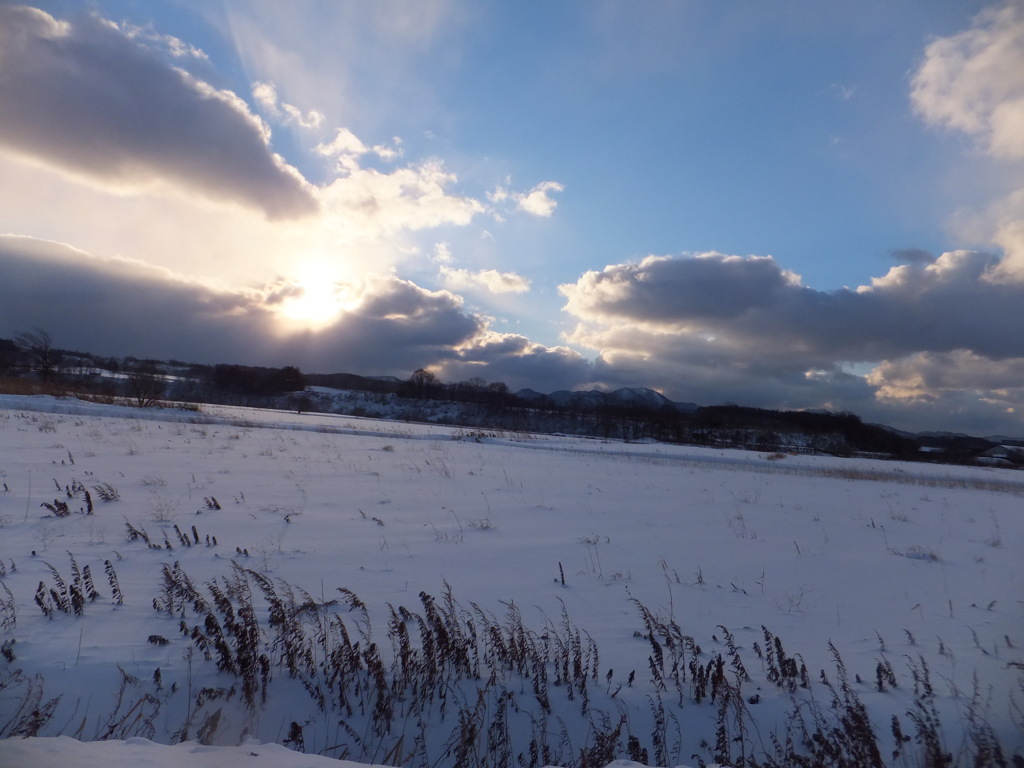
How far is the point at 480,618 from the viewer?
4.82m

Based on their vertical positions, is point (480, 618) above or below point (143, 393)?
below

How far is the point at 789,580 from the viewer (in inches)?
252

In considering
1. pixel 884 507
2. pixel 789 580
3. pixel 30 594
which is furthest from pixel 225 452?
pixel 884 507

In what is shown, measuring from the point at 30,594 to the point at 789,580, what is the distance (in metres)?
8.41

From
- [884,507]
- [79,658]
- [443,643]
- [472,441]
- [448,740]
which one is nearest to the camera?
[448,740]

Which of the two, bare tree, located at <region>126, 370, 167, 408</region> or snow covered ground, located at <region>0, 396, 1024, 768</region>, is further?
bare tree, located at <region>126, 370, 167, 408</region>

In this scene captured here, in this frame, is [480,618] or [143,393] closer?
[480,618]

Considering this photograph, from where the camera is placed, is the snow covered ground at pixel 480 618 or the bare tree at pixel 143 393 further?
the bare tree at pixel 143 393

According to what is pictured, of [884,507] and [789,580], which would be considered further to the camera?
[884,507]

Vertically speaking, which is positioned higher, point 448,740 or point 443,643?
point 443,643

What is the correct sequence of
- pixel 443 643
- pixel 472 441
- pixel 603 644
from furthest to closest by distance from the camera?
pixel 472 441 < pixel 603 644 < pixel 443 643

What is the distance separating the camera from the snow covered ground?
3.31 m

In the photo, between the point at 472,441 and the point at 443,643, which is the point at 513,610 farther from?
the point at 472,441

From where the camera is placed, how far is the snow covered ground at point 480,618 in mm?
3311
